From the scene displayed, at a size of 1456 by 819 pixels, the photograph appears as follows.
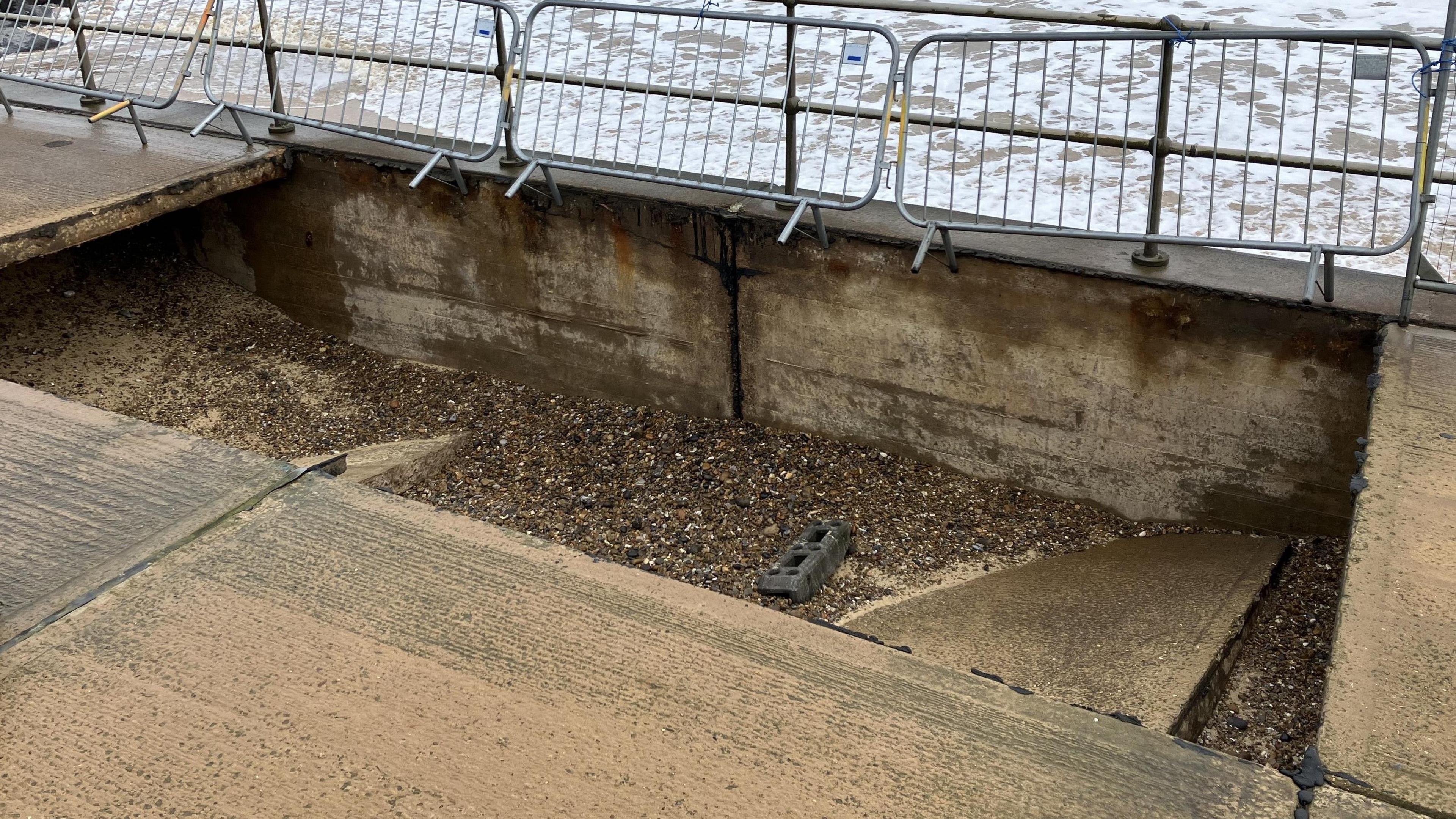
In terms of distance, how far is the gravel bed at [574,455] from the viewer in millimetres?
5117

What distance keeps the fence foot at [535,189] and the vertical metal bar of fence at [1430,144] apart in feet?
12.4

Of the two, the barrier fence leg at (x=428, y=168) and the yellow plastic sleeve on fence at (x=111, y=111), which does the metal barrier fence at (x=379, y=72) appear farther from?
the yellow plastic sleeve on fence at (x=111, y=111)

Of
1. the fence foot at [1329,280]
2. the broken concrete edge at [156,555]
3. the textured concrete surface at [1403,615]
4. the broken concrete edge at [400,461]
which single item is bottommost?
the broken concrete edge at [400,461]

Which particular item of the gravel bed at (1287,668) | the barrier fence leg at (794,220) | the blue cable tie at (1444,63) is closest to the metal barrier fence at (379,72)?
the barrier fence leg at (794,220)

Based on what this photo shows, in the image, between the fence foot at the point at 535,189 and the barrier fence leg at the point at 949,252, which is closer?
the barrier fence leg at the point at 949,252

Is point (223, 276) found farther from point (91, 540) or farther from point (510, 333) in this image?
point (91, 540)

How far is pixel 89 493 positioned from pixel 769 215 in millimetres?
3235

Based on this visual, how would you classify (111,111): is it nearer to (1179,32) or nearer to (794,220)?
(794,220)

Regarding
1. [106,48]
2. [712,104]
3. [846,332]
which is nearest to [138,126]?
[712,104]

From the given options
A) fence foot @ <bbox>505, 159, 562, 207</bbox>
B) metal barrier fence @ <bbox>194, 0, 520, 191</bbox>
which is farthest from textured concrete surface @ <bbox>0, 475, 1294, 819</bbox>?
metal barrier fence @ <bbox>194, 0, 520, 191</bbox>

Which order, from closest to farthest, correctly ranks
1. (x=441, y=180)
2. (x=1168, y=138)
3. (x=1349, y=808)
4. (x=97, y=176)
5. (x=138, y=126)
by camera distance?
1. (x=1349, y=808)
2. (x=1168, y=138)
3. (x=441, y=180)
4. (x=97, y=176)
5. (x=138, y=126)

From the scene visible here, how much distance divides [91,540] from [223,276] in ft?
15.4

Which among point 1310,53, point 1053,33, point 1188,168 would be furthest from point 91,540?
point 1310,53

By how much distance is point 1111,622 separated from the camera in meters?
4.54
